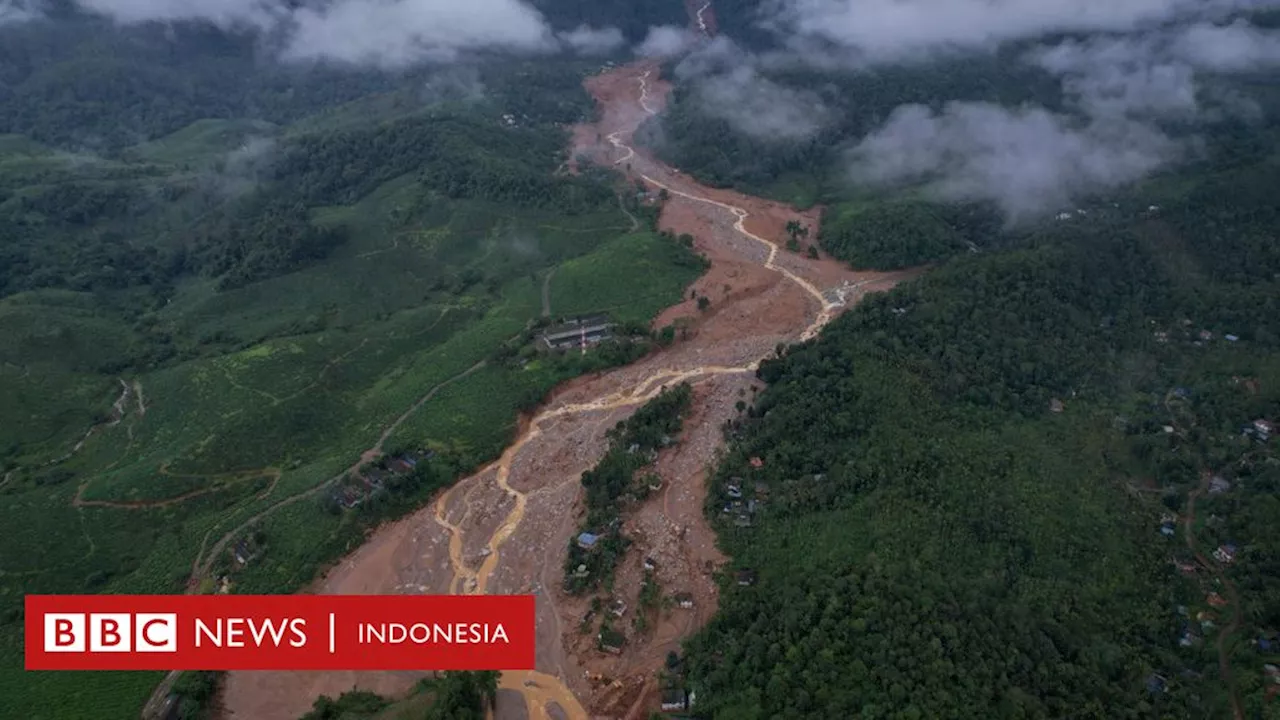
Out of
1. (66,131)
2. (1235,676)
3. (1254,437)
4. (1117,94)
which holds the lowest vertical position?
(1235,676)

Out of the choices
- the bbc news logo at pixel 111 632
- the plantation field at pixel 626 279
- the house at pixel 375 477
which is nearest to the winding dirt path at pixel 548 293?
the plantation field at pixel 626 279

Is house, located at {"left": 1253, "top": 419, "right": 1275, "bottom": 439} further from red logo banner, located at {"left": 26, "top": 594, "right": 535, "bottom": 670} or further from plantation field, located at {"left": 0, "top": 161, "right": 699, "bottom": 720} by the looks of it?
red logo banner, located at {"left": 26, "top": 594, "right": 535, "bottom": 670}

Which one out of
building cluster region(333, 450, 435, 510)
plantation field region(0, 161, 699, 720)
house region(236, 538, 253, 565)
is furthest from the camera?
building cluster region(333, 450, 435, 510)

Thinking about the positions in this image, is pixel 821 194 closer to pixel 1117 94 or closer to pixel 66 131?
pixel 1117 94

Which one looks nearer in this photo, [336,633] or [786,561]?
[336,633]

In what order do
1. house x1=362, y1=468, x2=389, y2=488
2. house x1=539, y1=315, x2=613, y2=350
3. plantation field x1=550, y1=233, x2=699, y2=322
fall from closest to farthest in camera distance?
house x1=362, y1=468, x2=389, y2=488, house x1=539, y1=315, x2=613, y2=350, plantation field x1=550, y1=233, x2=699, y2=322

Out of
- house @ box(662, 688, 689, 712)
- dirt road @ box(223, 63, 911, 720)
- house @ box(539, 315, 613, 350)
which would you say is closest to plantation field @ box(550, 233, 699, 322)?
house @ box(539, 315, 613, 350)

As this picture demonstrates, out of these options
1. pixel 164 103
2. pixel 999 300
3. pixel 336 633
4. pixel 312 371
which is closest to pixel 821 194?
pixel 999 300
